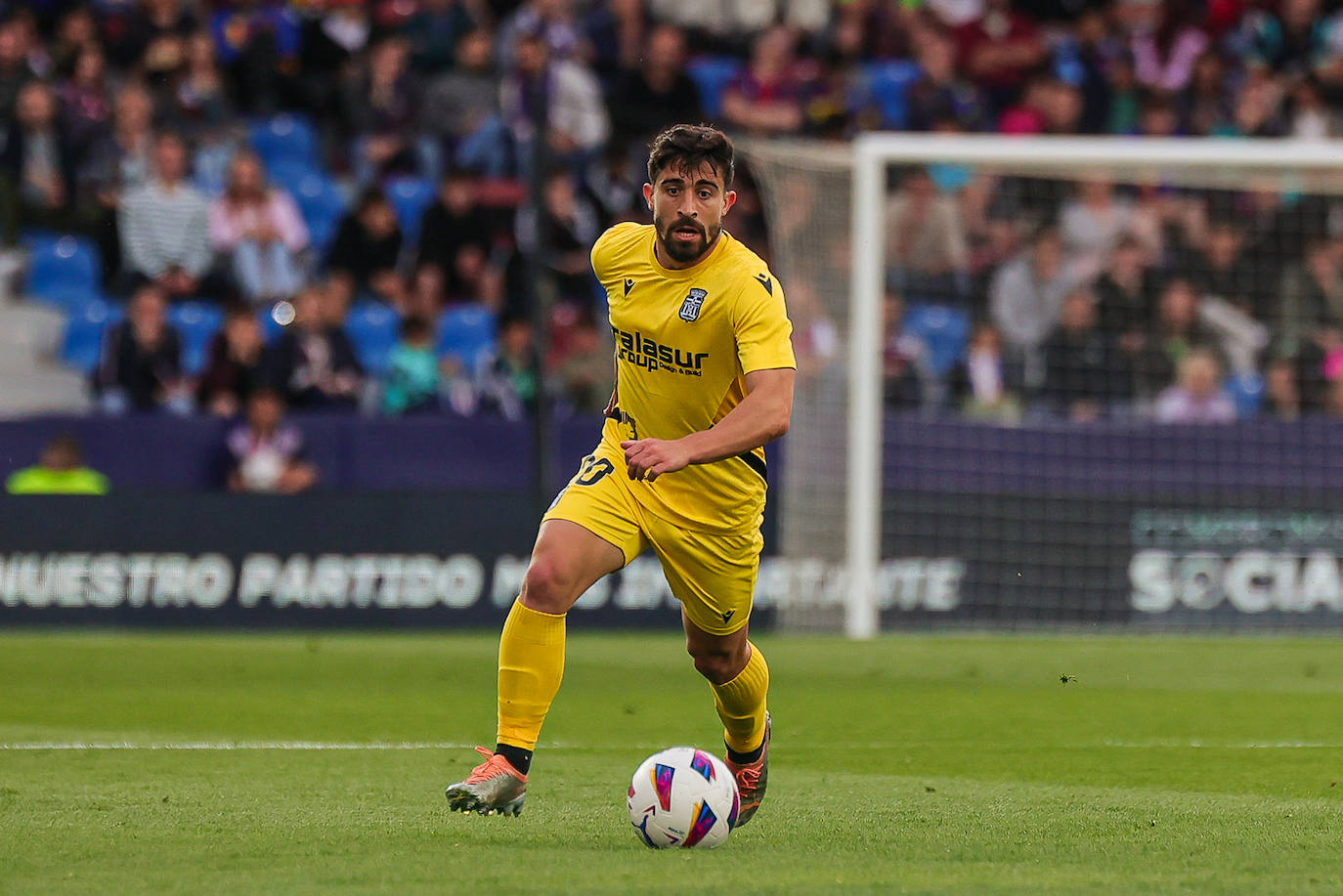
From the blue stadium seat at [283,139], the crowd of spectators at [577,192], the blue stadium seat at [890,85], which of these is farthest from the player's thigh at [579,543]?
the blue stadium seat at [890,85]

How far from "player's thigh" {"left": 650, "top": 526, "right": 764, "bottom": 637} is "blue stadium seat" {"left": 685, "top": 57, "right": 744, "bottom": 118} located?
1251 cm

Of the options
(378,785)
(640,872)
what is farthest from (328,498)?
(640,872)

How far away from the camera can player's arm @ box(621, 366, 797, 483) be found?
5699mm

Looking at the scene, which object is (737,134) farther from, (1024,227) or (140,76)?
(140,76)

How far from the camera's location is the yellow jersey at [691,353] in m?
6.21

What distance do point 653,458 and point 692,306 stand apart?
722mm

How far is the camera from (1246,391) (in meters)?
16.0

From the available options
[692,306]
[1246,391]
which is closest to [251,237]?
[1246,391]

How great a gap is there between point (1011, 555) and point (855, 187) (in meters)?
2.77

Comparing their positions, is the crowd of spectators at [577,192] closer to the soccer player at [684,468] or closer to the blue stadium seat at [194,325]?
the blue stadium seat at [194,325]

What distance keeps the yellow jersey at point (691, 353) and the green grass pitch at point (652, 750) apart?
3.29ft

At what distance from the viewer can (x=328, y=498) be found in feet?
46.9

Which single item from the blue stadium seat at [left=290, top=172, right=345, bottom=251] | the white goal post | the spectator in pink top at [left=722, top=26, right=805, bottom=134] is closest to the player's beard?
the white goal post

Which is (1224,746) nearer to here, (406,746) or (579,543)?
(406,746)
